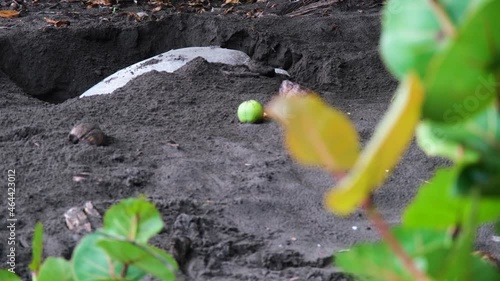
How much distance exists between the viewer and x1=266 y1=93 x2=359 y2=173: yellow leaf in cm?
30

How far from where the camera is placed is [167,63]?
15.5 ft

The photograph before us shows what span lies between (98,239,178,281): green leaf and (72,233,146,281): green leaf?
0.06 ft

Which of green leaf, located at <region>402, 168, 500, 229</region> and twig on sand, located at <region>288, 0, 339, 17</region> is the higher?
green leaf, located at <region>402, 168, 500, 229</region>

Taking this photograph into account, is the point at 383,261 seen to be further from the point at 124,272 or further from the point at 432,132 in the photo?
the point at 124,272

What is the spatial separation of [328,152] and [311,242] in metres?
2.13

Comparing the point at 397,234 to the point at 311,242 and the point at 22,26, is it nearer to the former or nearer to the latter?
the point at 311,242

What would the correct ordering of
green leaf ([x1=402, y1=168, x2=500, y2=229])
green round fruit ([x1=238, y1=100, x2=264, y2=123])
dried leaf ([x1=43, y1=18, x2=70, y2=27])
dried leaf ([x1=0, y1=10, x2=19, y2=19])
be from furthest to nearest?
dried leaf ([x1=0, y1=10, x2=19, y2=19]) → dried leaf ([x1=43, y1=18, x2=70, y2=27]) → green round fruit ([x1=238, y1=100, x2=264, y2=123]) → green leaf ([x1=402, y1=168, x2=500, y2=229])

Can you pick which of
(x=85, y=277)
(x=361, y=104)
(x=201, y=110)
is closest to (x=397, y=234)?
(x=85, y=277)

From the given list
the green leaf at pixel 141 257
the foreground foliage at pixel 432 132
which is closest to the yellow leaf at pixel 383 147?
the foreground foliage at pixel 432 132

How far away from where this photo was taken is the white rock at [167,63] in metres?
4.57

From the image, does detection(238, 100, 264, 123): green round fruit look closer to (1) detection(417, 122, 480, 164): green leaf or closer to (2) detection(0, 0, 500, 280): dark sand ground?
(2) detection(0, 0, 500, 280): dark sand ground

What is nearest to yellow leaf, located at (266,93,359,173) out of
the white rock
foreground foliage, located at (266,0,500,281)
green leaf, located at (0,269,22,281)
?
foreground foliage, located at (266,0,500,281)

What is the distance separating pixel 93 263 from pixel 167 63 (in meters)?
4.27

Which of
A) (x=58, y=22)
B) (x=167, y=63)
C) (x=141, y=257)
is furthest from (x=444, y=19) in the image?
(x=58, y=22)
